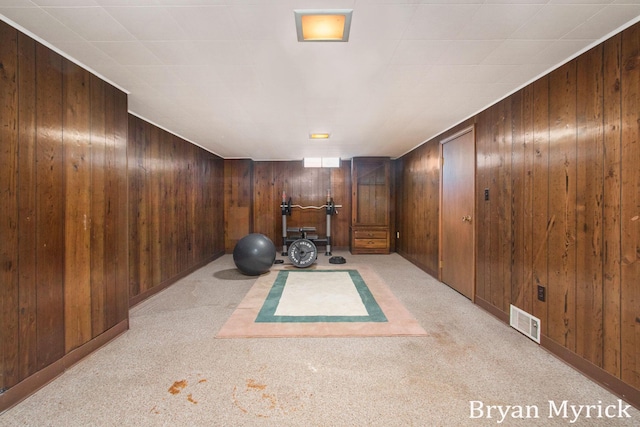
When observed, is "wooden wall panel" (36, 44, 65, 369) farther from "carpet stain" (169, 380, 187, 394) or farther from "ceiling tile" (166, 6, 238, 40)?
"ceiling tile" (166, 6, 238, 40)

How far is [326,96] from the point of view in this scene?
8.39ft

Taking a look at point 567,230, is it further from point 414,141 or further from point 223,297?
point 223,297

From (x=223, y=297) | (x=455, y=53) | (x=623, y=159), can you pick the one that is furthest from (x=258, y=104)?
(x=623, y=159)

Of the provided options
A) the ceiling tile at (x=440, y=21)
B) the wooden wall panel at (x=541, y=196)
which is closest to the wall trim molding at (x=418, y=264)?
the wooden wall panel at (x=541, y=196)

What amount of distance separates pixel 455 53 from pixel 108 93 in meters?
3.01

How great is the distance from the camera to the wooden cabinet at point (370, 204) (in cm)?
612

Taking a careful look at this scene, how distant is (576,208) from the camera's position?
187cm

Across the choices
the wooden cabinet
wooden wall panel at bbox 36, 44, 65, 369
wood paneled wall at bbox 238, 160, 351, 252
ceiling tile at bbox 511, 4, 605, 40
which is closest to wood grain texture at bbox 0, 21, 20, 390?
wooden wall panel at bbox 36, 44, 65, 369

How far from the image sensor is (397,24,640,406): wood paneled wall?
1.56 m

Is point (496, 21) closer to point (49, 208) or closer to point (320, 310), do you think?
point (320, 310)

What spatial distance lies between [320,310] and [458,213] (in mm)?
2376

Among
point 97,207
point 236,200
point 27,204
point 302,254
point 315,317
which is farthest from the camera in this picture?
point 236,200

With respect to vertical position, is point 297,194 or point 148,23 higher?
point 148,23

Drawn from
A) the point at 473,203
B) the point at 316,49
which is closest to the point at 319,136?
the point at 316,49
